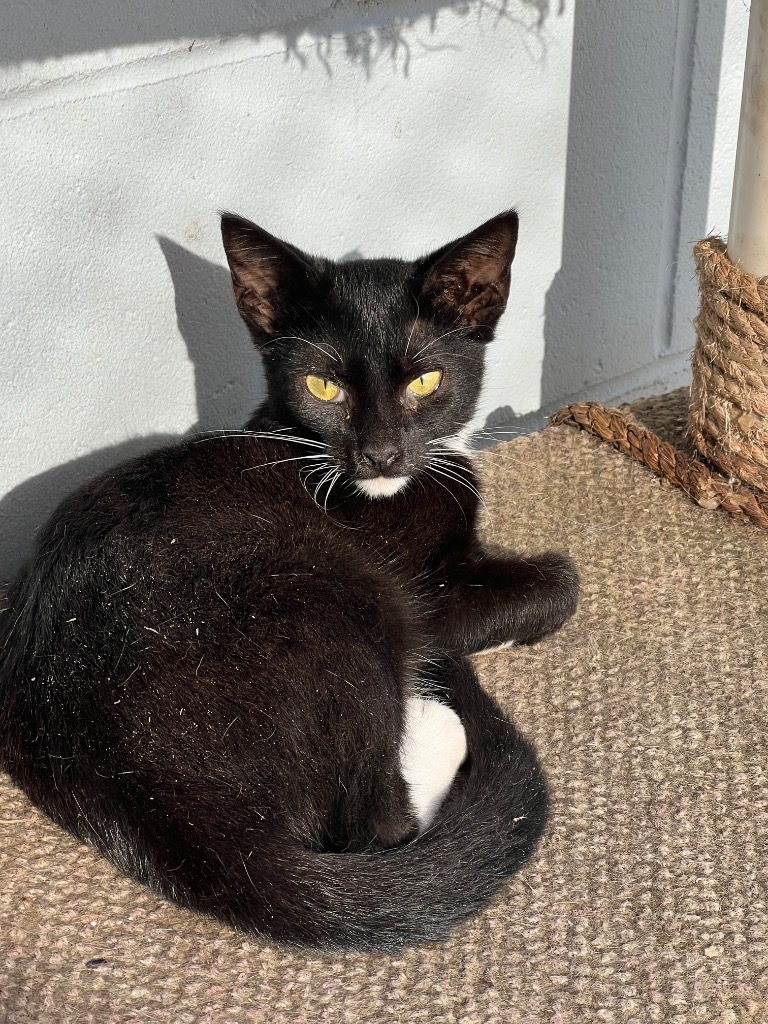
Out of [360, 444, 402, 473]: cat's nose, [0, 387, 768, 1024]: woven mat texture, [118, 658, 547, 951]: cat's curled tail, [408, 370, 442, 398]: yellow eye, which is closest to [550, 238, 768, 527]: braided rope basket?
[0, 387, 768, 1024]: woven mat texture

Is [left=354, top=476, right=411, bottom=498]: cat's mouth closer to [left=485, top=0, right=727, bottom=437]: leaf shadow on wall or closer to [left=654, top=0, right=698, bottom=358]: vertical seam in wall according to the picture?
[left=485, top=0, right=727, bottom=437]: leaf shadow on wall

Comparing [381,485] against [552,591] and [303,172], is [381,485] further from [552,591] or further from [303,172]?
[303,172]

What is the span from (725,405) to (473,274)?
0.75m

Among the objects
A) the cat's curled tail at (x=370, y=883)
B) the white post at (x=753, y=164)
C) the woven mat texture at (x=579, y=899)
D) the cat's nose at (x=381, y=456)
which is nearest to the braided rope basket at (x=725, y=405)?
the white post at (x=753, y=164)

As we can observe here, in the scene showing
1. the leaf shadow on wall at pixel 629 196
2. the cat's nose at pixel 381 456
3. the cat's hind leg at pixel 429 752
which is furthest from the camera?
the leaf shadow on wall at pixel 629 196

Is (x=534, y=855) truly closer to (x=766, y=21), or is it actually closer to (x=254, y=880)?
(x=254, y=880)

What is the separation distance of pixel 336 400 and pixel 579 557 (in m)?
0.72

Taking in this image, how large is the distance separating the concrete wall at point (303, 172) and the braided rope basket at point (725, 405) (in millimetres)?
625

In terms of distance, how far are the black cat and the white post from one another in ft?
1.95

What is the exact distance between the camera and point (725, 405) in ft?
7.73

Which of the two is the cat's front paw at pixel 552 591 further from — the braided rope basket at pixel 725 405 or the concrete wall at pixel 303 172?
the concrete wall at pixel 303 172

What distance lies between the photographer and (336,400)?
1.90 meters

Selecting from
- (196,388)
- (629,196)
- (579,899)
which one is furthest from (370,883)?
(629,196)

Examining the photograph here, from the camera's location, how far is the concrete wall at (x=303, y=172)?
2.04 metres
